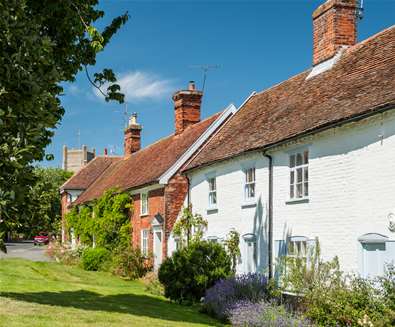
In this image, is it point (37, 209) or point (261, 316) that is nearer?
point (37, 209)

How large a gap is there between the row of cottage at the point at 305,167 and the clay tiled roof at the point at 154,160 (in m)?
0.19

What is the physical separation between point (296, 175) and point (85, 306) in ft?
22.4

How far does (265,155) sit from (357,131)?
4.52m

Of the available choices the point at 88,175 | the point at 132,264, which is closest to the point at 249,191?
the point at 132,264

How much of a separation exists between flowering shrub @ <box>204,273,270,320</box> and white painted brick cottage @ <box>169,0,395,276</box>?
36.3 inches

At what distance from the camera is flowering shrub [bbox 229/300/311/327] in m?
13.1

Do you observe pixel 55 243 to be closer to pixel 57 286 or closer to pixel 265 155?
pixel 57 286

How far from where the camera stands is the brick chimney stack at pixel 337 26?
779 inches

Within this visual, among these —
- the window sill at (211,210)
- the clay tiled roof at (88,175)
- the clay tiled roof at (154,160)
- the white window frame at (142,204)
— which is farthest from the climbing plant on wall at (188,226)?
the clay tiled roof at (88,175)

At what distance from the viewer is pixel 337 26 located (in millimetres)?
19891

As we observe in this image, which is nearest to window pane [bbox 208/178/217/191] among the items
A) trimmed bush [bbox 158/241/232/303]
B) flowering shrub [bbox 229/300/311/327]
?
trimmed bush [bbox 158/241/232/303]

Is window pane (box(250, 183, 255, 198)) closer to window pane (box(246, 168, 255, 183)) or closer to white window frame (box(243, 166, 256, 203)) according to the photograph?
white window frame (box(243, 166, 256, 203))

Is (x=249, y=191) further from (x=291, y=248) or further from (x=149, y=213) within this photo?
(x=149, y=213)

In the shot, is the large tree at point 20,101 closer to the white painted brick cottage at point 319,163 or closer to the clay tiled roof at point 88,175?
the white painted brick cottage at point 319,163
